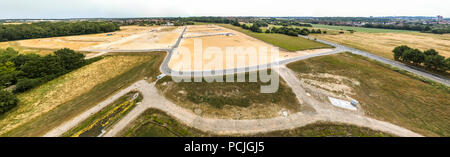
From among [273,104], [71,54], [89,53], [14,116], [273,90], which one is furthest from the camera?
[89,53]

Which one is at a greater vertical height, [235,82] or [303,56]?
[303,56]

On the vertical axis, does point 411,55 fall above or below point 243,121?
above

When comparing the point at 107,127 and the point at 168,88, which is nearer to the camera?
the point at 107,127

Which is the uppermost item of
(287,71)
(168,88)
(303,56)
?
(303,56)

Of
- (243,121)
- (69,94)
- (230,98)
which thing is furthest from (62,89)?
(243,121)

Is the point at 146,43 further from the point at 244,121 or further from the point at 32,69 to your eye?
the point at 244,121

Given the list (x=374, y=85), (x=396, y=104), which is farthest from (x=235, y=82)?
(x=374, y=85)

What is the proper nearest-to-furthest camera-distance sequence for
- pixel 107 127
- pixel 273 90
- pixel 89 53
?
pixel 107 127
pixel 273 90
pixel 89 53
